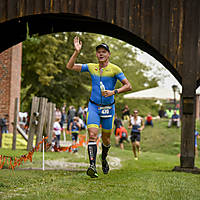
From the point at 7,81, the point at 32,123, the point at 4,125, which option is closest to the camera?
the point at 32,123

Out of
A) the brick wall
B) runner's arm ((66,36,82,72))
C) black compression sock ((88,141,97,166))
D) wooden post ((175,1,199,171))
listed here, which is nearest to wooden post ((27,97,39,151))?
the brick wall

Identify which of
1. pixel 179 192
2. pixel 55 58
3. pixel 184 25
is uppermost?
pixel 55 58

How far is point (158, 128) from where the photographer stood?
3061 centimetres

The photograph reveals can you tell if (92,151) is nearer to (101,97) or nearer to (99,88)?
(101,97)

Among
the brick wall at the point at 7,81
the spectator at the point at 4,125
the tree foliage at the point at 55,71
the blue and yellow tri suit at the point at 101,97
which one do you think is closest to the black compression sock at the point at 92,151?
the blue and yellow tri suit at the point at 101,97

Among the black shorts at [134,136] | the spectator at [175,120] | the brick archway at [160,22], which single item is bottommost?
the black shorts at [134,136]

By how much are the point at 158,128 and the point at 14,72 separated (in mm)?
11544

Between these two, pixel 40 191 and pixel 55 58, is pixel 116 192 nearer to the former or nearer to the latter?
pixel 40 191

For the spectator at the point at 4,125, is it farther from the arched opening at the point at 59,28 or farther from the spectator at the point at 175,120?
the spectator at the point at 175,120

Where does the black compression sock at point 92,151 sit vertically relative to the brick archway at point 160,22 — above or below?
below

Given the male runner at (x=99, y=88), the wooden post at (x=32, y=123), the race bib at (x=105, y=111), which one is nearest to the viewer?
the male runner at (x=99, y=88)

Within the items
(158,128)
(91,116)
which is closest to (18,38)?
(91,116)

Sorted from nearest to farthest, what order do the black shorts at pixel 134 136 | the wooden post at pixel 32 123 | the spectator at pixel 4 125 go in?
the black shorts at pixel 134 136 → the wooden post at pixel 32 123 → the spectator at pixel 4 125

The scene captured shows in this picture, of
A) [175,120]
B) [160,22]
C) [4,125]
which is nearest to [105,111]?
[160,22]
